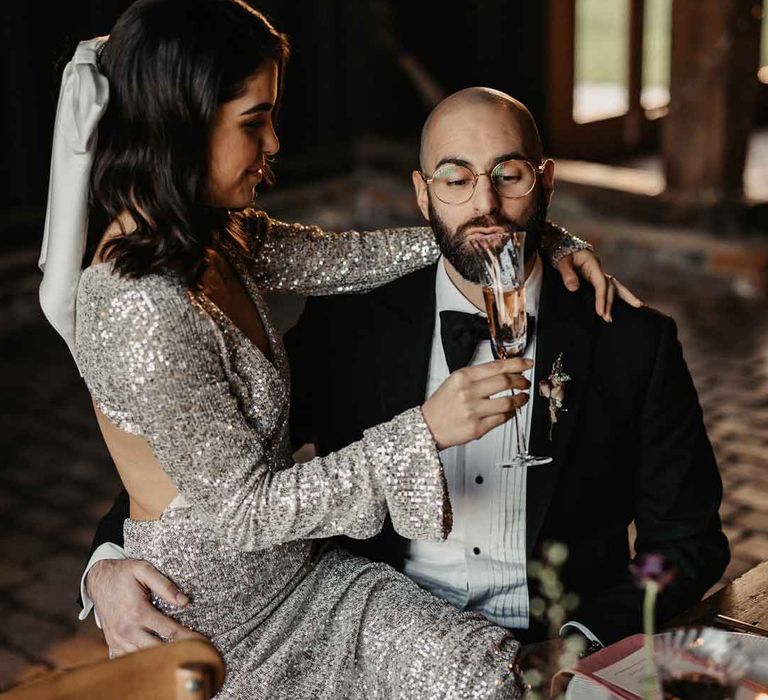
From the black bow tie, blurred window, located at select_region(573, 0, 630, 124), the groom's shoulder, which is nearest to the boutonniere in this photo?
the black bow tie

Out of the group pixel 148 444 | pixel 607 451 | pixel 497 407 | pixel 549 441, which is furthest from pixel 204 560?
pixel 607 451

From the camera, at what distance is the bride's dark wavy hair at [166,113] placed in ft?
6.04

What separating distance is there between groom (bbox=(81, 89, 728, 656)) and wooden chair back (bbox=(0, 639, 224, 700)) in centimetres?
90

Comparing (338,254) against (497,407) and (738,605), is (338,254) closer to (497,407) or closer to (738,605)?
(497,407)

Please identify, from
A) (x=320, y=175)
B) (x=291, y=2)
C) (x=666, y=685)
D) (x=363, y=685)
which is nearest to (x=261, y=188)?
(x=320, y=175)

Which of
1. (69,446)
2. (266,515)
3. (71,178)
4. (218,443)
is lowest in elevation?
(69,446)

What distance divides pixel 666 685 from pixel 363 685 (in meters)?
0.78

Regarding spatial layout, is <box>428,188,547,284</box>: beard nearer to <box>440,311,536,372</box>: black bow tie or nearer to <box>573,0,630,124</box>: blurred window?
<box>440,311,536,372</box>: black bow tie

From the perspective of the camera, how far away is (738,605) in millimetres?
1922

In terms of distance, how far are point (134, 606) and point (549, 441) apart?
2.79 ft

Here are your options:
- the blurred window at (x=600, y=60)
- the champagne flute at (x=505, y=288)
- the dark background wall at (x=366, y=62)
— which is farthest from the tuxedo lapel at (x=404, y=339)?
the blurred window at (x=600, y=60)

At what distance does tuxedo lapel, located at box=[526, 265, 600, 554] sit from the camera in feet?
7.45

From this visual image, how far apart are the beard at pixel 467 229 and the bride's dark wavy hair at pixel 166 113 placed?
1.90ft

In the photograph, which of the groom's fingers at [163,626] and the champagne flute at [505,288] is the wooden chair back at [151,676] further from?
the champagne flute at [505,288]
